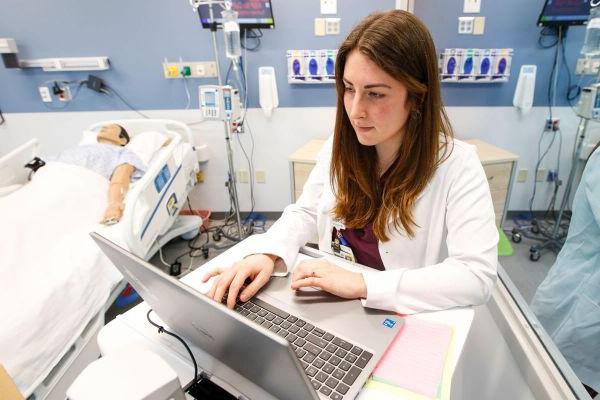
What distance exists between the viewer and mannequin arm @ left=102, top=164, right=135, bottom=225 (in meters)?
1.88

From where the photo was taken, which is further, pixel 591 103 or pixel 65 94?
pixel 65 94

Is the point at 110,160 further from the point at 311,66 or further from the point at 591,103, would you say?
the point at 591,103

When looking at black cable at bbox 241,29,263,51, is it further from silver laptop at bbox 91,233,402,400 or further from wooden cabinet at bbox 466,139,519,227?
silver laptop at bbox 91,233,402,400

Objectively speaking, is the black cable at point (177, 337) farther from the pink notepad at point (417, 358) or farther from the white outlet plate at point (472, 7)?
the white outlet plate at point (472, 7)

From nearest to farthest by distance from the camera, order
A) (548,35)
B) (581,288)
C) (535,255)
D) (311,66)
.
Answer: (581,288)
(535,255)
(548,35)
(311,66)

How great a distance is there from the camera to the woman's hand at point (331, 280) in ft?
2.49

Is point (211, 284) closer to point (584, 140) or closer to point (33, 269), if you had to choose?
point (33, 269)

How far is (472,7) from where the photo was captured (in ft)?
8.20

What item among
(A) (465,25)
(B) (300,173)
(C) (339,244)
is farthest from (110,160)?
(A) (465,25)

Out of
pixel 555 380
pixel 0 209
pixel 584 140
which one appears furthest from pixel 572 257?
pixel 0 209

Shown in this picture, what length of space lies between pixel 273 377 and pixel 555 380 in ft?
2.32

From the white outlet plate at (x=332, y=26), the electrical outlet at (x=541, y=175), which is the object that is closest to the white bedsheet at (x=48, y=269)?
the white outlet plate at (x=332, y=26)

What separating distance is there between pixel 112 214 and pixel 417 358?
1.79 meters

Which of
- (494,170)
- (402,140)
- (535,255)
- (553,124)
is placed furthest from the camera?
(553,124)
